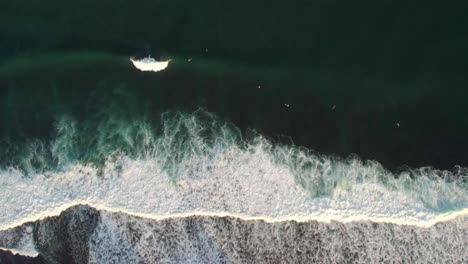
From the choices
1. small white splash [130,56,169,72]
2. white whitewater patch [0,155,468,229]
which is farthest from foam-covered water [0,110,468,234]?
small white splash [130,56,169,72]

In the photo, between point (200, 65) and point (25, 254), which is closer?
point (25, 254)

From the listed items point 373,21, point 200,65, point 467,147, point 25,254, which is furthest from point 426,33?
point 25,254

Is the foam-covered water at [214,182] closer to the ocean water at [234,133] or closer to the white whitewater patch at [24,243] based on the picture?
the ocean water at [234,133]

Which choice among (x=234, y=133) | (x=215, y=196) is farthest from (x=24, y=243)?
(x=234, y=133)

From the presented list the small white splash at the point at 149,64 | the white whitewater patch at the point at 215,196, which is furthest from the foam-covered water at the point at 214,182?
the small white splash at the point at 149,64

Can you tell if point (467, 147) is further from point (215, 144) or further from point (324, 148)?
point (215, 144)
